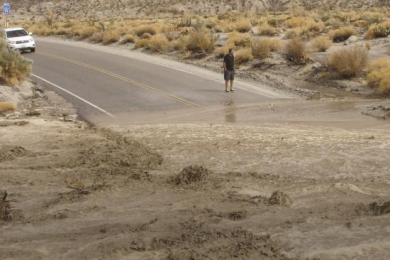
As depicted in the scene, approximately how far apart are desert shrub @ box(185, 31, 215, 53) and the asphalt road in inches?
98.9

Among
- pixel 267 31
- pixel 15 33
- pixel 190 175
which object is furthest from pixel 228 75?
pixel 15 33

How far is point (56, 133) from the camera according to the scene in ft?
58.2

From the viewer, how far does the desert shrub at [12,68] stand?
1022 inches

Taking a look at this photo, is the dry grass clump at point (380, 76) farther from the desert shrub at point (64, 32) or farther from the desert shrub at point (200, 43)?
the desert shrub at point (64, 32)

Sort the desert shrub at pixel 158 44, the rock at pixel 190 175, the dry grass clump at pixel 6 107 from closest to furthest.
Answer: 1. the rock at pixel 190 175
2. the dry grass clump at pixel 6 107
3. the desert shrub at pixel 158 44

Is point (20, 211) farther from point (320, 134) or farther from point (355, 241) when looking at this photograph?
point (320, 134)

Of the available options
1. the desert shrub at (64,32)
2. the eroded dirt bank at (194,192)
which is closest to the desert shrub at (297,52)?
the eroded dirt bank at (194,192)

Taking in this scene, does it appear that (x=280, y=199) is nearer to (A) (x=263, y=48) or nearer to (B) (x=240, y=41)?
(A) (x=263, y=48)

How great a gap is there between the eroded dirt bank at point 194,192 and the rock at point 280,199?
2cm

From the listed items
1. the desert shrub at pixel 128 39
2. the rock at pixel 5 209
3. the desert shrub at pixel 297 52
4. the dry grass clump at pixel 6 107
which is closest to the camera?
the rock at pixel 5 209

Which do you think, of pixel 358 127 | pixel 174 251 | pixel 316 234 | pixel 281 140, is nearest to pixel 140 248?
pixel 174 251

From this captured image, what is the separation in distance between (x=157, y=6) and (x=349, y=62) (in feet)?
218

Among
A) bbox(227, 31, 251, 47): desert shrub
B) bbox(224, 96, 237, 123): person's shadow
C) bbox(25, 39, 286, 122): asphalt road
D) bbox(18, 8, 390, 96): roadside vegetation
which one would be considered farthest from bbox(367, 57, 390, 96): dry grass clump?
bbox(227, 31, 251, 47): desert shrub

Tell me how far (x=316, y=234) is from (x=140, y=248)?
2488 millimetres
